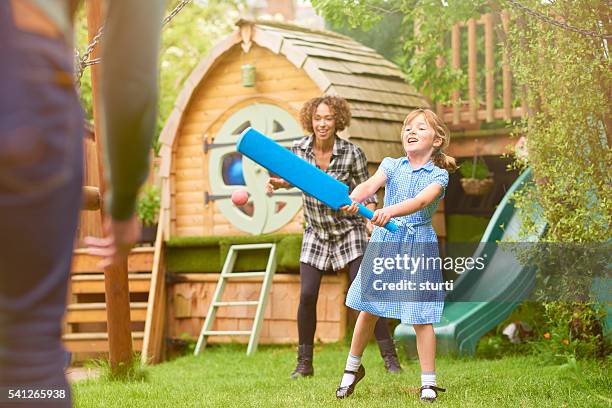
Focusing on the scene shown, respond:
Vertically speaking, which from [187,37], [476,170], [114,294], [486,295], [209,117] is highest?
[187,37]

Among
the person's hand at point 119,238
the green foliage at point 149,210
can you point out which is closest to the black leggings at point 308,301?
the person's hand at point 119,238

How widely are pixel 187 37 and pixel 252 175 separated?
35.7 feet

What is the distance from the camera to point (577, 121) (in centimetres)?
540

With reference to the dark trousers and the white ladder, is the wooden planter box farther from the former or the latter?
the dark trousers

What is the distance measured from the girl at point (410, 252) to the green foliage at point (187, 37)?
13.5 metres

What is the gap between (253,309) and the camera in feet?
30.5

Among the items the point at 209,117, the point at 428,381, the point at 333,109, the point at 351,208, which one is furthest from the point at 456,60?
the point at 351,208

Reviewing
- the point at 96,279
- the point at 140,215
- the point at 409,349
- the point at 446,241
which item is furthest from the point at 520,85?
the point at 140,215

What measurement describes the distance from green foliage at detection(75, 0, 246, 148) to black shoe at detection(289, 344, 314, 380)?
12.4 meters

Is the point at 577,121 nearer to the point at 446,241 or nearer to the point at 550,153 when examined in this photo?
the point at 550,153

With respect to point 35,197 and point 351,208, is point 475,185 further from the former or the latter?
point 35,197

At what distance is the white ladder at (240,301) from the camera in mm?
8742

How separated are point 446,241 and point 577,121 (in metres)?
4.22

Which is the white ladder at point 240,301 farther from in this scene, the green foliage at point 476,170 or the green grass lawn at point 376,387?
the green foliage at point 476,170
